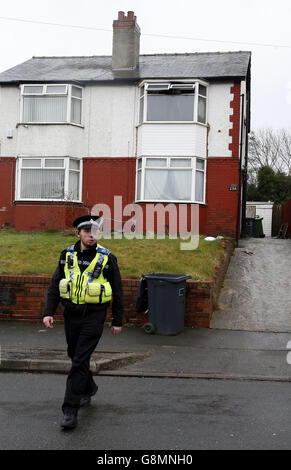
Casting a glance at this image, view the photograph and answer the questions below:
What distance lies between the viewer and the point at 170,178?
62.6 ft

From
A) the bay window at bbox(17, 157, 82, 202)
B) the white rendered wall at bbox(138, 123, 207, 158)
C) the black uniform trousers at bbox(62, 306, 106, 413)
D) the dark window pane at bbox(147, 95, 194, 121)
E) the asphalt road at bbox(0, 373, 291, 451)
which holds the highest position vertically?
the dark window pane at bbox(147, 95, 194, 121)

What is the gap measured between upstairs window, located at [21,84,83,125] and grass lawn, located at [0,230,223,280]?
6.78m

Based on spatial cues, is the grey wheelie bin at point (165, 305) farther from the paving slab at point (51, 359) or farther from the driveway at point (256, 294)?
the paving slab at point (51, 359)

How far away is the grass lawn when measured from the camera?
10477 millimetres

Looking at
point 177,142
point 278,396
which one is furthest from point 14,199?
point 278,396

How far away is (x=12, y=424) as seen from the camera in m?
4.74

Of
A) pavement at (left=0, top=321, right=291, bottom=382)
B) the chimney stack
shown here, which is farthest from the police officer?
the chimney stack

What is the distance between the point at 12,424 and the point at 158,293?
4.42m

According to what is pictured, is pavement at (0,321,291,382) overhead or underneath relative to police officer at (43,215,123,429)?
underneath

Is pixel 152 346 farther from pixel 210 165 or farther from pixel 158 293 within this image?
pixel 210 165

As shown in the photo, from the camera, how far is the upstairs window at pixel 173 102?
1898cm

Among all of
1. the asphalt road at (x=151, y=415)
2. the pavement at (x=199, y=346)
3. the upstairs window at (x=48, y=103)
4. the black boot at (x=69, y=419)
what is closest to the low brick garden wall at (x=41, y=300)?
the pavement at (x=199, y=346)

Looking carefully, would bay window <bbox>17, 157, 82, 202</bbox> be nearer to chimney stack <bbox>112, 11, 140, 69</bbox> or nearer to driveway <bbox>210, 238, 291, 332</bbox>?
chimney stack <bbox>112, 11, 140, 69</bbox>

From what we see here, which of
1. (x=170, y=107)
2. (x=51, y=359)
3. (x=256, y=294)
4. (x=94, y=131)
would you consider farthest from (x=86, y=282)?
(x=94, y=131)
